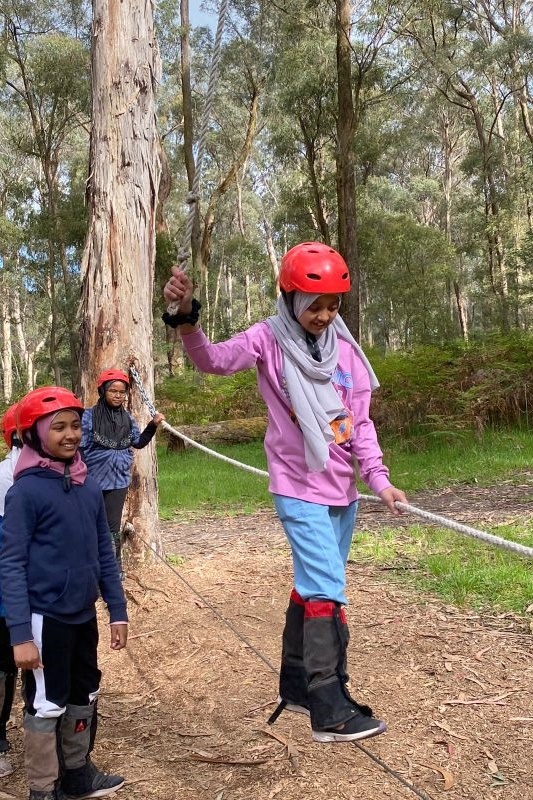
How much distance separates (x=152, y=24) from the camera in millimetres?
5227

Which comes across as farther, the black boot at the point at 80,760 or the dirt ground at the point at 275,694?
the dirt ground at the point at 275,694

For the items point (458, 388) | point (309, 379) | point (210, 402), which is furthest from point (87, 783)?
point (210, 402)

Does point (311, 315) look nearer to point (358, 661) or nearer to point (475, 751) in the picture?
point (475, 751)

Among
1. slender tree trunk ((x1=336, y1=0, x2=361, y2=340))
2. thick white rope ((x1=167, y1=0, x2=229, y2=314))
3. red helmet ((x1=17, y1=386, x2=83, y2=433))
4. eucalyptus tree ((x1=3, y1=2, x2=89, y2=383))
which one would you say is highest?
eucalyptus tree ((x1=3, y1=2, x2=89, y2=383))

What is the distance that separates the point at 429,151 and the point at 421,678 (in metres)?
38.2

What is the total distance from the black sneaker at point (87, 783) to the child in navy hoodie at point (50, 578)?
4.1 inches

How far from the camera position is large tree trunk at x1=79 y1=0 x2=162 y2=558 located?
198 inches

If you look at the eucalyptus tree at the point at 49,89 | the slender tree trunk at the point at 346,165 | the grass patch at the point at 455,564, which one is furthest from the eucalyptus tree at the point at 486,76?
the grass patch at the point at 455,564

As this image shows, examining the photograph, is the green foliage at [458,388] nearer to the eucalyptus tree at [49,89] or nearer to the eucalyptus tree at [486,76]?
the eucalyptus tree at [486,76]

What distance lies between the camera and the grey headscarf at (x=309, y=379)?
2373mm

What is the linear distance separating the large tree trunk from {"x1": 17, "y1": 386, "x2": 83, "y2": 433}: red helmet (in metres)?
2.52

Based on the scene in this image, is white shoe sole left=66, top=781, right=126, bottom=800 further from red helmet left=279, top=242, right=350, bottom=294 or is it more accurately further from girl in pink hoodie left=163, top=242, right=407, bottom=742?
red helmet left=279, top=242, right=350, bottom=294

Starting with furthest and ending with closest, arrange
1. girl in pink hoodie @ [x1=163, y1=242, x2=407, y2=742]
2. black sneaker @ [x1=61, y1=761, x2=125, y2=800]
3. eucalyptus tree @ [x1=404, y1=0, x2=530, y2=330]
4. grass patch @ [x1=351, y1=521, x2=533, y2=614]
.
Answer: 1. eucalyptus tree @ [x1=404, y1=0, x2=530, y2=330]
2. grass patch @ [x1=351, y1=521, x2=533, y2=614]
3. black sneaker @ [x1=61, y1=761, x2=125, y2=800]
4. girl in pink hoodie @ [x1=163, y1=242, x2=407, y2=742]

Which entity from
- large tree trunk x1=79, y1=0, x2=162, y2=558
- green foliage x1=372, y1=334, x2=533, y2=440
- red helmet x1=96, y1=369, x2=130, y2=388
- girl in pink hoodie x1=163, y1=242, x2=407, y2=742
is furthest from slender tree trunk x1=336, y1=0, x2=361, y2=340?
girl in pink hoodie x1=163, y1=242, x2=407, y2=742
